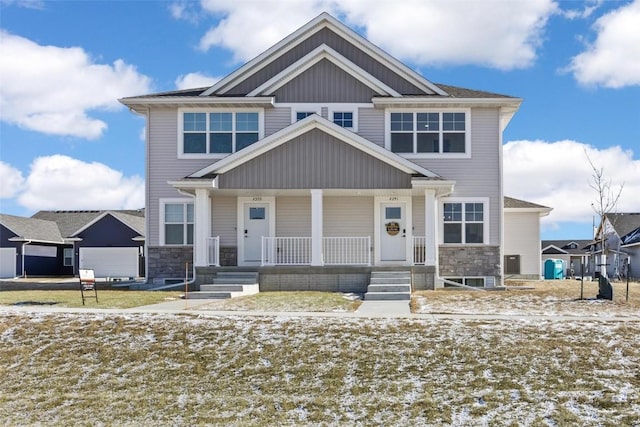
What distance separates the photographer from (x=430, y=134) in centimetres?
2214

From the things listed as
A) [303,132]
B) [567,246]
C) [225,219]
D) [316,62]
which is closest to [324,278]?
[303,132]

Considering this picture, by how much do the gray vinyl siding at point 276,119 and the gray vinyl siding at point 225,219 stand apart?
8.31 ft

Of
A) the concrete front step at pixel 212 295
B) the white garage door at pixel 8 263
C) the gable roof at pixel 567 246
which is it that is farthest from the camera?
the gable roof at pixel 567 246

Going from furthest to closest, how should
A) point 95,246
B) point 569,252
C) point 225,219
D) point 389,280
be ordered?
1. point 569,252
2. point 95,246
3. point 225,219
4. point 389,280

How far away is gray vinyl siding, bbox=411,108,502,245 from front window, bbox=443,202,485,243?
1.08ft

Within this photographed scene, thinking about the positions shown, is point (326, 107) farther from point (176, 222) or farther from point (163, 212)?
point (163, 212)

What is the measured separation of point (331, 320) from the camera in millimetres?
12609

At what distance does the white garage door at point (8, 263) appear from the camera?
118ft

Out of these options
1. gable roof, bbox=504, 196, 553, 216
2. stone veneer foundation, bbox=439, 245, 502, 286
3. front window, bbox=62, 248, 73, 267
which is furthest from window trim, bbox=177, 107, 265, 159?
front window, bbox=62, 248, 73, 267

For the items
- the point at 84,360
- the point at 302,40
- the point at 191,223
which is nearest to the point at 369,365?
the point at 84,360

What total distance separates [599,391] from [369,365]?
3064 millimetres

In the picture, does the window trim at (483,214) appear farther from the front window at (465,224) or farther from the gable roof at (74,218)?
the gable roof at (74,218)

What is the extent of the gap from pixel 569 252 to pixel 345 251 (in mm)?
42145

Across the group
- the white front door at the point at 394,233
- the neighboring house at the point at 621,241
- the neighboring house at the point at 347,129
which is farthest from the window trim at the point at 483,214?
the neighboring house at the point at 621,241
